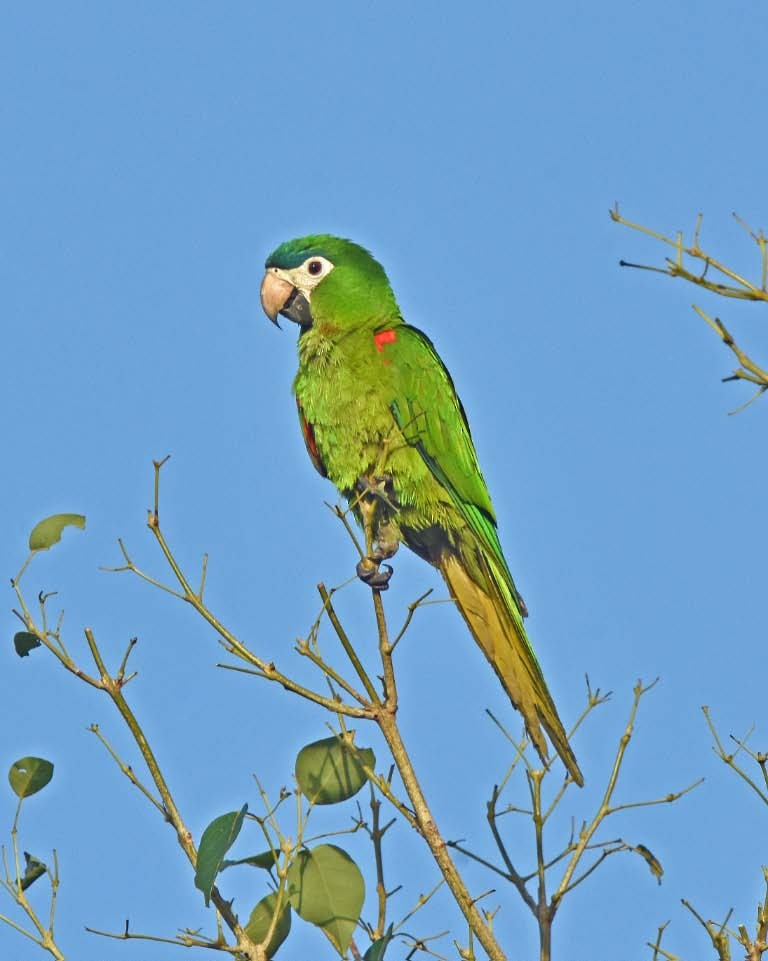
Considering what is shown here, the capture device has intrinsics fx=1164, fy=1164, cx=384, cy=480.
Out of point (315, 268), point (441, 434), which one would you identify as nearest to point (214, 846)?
point (441, 434)

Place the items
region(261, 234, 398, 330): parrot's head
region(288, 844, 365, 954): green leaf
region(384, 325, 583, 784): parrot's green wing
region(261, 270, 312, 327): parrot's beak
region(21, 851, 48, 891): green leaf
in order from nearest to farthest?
region(288, 844, 365, 954): green leaf < region(21, 851, 48, 891): green leaf < region(384, 325, 583, 784): parrot's green wing < region(261, 234, 398, 330): parrot's head < region(261, 270, 312, 327): parrot's beak

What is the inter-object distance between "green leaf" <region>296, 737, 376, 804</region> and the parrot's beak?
9.92 feet

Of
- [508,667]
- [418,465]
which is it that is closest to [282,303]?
[418,465]

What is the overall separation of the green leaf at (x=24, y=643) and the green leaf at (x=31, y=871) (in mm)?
445

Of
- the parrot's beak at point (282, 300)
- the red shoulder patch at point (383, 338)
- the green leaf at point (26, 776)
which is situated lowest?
the green leaf at point (26, 776)

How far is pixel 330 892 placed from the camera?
2.38 m

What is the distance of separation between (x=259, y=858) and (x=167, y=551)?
68cm

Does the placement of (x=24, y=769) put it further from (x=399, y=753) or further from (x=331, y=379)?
(x=331, y=379)

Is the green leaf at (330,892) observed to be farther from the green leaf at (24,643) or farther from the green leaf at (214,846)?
the green leaf at (24,643)

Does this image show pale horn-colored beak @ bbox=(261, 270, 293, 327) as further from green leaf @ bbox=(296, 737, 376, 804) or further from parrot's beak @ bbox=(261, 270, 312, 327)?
green leaf @ bbox=(296, 737, 376, 804)

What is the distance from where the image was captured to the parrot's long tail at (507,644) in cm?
425

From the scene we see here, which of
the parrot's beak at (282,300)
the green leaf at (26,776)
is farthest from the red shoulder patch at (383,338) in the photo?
the green leaf at (26,776)

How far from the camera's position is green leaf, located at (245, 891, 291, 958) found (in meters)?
2.36

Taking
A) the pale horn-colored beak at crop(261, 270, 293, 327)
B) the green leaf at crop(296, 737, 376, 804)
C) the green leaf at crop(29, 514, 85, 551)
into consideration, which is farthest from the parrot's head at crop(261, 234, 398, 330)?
the green leaf at crop(296, 737, 376, 804)
